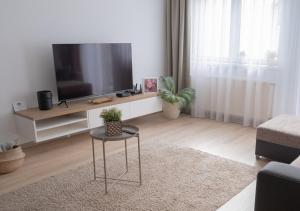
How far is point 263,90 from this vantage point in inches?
161

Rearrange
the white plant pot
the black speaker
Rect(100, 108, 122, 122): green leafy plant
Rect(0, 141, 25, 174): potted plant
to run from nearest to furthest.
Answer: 1. Rect(100, 108, 122, 122): green leafy plant
2. Rect(0, 141, 25, 174): potted plant
3. the black speaker
4. the white plant pot

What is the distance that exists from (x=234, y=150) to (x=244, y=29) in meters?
1.78

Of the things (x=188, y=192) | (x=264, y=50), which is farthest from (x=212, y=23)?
(x=188, y=192)

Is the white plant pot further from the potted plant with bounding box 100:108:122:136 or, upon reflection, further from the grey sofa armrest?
the grey sofa armrest

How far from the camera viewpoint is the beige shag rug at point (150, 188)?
2322 millimetres

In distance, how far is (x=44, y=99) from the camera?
349cm

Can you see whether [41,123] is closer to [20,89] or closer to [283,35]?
[20,89]

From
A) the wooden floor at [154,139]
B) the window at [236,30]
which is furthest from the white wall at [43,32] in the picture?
the window at [236,30]

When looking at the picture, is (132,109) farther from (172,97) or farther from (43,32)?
(43,32)

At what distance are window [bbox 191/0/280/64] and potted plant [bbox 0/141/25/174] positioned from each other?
3.01m

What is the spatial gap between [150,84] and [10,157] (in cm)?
240

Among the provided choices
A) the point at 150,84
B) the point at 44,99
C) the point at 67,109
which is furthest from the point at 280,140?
the point at 44,99

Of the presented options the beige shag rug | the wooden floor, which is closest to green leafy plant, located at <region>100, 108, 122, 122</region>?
the beige shag rug

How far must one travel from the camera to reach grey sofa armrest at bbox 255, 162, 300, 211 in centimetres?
158
